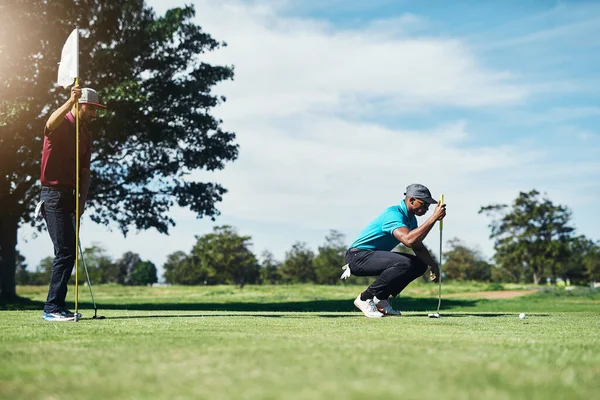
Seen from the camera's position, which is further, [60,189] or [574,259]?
[574,259]

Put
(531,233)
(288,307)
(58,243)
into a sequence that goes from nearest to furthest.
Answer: (58,243)
(288,307)
(531,233)

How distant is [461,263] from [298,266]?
28637mm

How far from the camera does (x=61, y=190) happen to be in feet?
28.8

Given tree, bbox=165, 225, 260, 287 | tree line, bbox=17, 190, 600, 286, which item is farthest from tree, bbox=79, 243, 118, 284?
tree, bbox=165, 225, 260, 287

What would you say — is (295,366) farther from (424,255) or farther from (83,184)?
(83,184)

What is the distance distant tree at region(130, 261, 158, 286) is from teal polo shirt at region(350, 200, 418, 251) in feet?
545

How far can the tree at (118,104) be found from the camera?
69.2ft

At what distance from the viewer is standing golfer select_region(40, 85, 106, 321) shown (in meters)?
8.64

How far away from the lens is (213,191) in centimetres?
2578

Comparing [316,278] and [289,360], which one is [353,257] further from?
[316,278]

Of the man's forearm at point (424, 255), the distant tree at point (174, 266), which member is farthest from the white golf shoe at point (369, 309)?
the distant tree at point (174, 266)

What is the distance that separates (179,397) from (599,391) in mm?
1949

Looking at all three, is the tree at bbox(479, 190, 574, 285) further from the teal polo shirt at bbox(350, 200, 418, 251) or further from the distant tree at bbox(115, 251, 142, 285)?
the distant tree at bbox(115, 251, 142, 285)

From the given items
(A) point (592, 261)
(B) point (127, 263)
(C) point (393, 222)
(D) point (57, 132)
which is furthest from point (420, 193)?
(B) point (127, 263)
